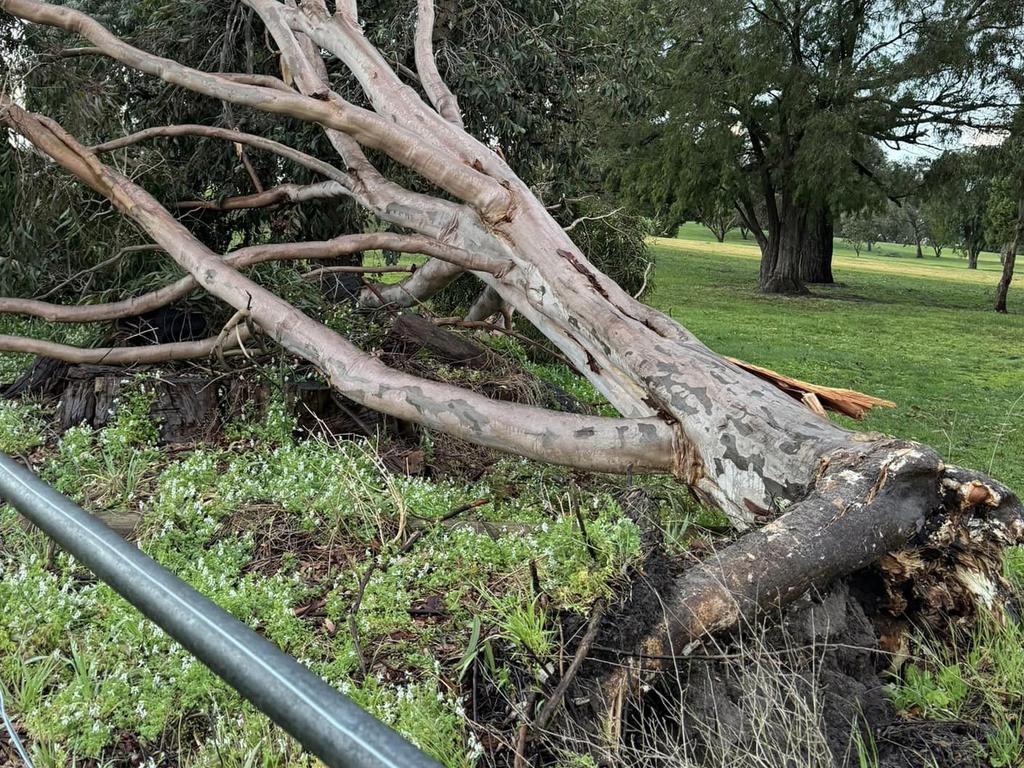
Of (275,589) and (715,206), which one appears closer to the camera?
(275,589)

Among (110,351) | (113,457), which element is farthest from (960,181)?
(113,457)

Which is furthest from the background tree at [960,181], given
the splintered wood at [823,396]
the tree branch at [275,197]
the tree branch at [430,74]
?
the tree branch at [275,197]

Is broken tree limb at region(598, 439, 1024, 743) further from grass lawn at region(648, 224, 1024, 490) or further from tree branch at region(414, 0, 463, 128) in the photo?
tree branch at region(414, 0, 463, 128)

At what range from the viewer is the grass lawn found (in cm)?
953

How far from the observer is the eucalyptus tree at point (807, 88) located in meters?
21.2

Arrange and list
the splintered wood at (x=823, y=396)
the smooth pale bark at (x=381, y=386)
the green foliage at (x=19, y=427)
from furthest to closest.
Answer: the green foliage at (x=19, y=427) → the splintered wood at (x=823, y=396) → the smooth pale bark at (x=381, y=386)

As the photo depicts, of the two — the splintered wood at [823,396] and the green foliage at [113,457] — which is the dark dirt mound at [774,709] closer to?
the splintered wood at [823,396]

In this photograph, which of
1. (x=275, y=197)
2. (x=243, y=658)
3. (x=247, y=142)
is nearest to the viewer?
(x=243, y=658)

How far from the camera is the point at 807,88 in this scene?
2188 centimetres

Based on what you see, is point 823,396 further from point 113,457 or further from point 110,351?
point 110,351

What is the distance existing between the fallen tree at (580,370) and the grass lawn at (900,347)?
2881 mm

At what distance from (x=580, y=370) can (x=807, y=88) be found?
743 inches

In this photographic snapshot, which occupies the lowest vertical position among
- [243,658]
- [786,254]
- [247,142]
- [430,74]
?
[786,254]

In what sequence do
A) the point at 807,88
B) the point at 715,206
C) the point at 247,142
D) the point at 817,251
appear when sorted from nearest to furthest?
the point at 247,142, the point at 807,88, the point at 715,206, the point at 817,251
